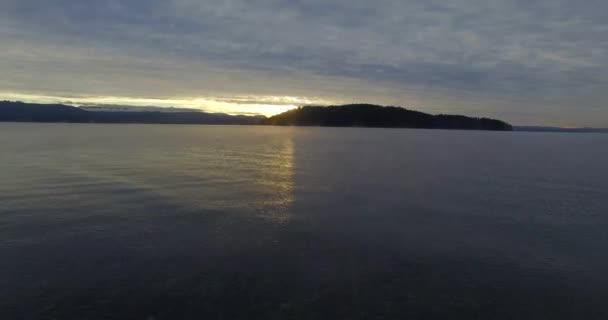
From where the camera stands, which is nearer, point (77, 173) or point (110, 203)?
point (110, 203)

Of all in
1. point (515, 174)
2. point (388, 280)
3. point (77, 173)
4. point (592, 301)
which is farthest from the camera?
point (515, 174)

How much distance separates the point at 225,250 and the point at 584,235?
2129 centimetres

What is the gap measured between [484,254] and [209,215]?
17303 millimetres

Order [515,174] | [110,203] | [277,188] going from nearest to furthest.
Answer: [110,203] < [277,188] < [515,174]

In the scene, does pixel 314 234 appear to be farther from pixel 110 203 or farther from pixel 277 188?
pixel 110 203

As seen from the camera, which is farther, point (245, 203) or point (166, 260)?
point (245, 203)

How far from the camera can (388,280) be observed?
51.8 feet

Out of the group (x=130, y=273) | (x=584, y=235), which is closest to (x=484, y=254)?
(x=584, y=235)

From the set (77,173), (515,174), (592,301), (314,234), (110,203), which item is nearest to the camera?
(592,301)

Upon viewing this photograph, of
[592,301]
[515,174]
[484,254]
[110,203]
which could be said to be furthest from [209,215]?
[515,174]

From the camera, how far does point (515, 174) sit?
155 ft

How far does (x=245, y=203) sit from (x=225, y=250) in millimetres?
10047

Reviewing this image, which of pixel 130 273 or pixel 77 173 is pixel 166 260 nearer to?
pixel 130 273

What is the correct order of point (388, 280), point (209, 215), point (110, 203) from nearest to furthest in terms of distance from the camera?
point (388, 280)
point (209, 215)
point (110, 203)
